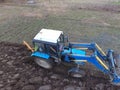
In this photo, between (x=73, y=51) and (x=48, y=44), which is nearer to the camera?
(x=48, y=44)

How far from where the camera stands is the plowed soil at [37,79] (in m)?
6.33

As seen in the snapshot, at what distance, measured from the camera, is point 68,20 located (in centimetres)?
1116

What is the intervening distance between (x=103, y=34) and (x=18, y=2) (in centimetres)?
748

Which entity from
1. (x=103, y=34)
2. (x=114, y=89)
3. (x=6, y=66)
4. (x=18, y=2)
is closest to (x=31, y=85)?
(x=6, y=66)

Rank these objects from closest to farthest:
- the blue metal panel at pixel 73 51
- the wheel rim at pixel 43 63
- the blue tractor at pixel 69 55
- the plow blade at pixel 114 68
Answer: the plow blade at pixel 114 68 → the blue tractor at pixel 69 55 → the blue metal panel at pixel 73 51 → the wheel rim at pixel 43 63

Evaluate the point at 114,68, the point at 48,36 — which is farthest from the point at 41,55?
the point at 114,68

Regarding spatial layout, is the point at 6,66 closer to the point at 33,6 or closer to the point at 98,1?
the point at 33,6

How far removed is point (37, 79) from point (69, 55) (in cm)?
139

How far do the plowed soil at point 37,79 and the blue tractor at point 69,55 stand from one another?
24cm

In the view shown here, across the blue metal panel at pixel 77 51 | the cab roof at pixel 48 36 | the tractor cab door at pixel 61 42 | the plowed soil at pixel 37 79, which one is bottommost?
the plowed soil at pixel 37 79

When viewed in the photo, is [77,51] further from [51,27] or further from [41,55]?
[51,27]

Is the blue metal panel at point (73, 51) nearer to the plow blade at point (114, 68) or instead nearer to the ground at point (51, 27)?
the ground at point (51, 27)

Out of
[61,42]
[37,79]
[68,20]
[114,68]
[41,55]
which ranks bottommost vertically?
[37,79]

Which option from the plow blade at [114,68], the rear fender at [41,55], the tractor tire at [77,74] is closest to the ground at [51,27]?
the tractor tire at [77,74]
